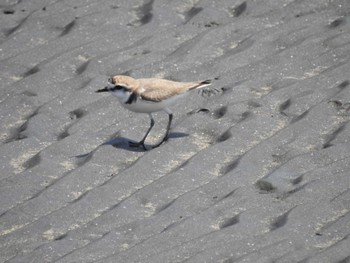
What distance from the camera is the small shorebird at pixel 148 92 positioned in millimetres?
8805

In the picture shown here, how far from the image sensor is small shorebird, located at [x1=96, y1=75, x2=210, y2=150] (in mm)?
8805

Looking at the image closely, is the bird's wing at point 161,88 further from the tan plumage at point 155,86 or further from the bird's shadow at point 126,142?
the bird's shadow at point 126,142

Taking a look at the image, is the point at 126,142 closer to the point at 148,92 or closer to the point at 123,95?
the point at 123,95

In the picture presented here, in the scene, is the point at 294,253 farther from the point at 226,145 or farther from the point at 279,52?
the point at 279,52

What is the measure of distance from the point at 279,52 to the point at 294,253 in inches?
158

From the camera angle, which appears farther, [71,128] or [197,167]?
[71,128]

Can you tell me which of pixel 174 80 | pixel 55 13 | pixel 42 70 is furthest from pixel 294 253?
pixel 55 13

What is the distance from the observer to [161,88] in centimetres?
895

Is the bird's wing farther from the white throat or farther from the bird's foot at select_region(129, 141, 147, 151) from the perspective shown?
the bird's foot at select_region(129, 141, 147, 151)

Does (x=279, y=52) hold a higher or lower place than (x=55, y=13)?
lower

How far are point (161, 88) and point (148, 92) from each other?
0.14 metres

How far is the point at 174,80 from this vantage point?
32.0ft

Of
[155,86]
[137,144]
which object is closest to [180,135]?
[137,144]

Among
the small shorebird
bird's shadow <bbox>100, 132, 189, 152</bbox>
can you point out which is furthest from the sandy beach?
the small shorebird
